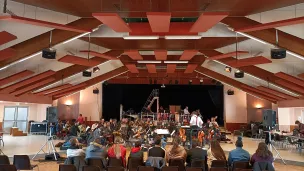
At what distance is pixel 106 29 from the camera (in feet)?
31.1

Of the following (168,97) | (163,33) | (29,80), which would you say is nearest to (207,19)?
(163,33)

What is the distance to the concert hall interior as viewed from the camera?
6.17 m

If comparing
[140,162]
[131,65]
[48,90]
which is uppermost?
[131,65]

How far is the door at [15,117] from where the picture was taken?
19.4 metres

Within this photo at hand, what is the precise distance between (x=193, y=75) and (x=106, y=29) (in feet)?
40.1

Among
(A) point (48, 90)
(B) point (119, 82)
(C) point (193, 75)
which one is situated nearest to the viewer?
(A) point (48, 90)

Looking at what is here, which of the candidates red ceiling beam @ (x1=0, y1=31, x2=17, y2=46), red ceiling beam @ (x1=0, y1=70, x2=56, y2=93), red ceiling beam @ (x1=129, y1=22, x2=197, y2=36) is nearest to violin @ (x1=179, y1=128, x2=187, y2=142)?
red ceiling beam @ (x1=129, y1=22, x2=197, y2=36)

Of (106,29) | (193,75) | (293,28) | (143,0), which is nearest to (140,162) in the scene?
(143,0)

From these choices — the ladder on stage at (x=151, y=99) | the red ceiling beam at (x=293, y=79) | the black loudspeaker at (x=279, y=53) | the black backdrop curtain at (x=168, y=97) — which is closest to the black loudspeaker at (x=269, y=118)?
the black loudspeaker at (x=279, y=53)

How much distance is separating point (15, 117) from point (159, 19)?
1757cm

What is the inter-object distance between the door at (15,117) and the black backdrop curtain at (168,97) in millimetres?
6031

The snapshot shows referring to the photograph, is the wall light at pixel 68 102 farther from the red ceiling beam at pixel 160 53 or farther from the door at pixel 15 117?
the red ceiling beam at pixel 160 53

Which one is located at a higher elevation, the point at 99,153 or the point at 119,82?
the point at 119,82

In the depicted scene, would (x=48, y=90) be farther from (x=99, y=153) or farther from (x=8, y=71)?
→ (x=99, y=153)
